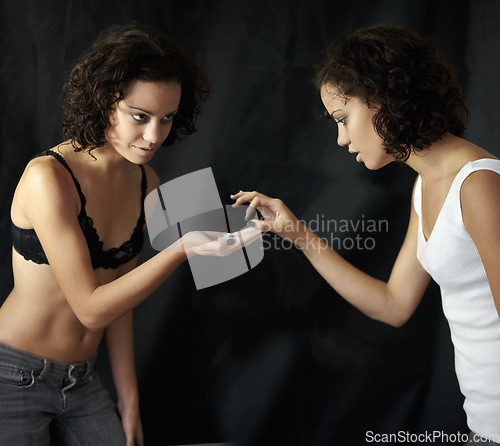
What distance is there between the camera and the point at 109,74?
122 cm

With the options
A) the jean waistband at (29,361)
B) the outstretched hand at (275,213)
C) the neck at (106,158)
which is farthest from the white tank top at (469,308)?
the jean waistband at (29,361)

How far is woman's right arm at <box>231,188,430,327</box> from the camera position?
1.38 meters

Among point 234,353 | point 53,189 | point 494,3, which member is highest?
point 494,3

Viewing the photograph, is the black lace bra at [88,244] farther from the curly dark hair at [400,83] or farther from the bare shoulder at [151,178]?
the curly dark hair at [400,83]

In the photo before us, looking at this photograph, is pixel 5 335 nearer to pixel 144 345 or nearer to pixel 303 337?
pixel 144 345

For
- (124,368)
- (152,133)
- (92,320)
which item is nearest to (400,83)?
(152,133)

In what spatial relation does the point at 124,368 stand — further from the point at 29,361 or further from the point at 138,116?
the point at 138,116

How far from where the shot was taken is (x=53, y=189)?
1.18 meters

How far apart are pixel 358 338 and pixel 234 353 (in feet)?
1.21

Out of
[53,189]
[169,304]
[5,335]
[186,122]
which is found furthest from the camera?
[169,304]

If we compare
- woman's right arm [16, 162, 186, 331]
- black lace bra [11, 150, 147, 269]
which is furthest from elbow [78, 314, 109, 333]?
black lace bra [11, 150, 147, 269]

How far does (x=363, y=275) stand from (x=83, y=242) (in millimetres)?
676

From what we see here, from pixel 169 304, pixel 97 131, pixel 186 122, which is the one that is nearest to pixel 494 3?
pixel 186 122

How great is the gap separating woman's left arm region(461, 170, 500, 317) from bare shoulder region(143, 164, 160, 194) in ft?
2.56
